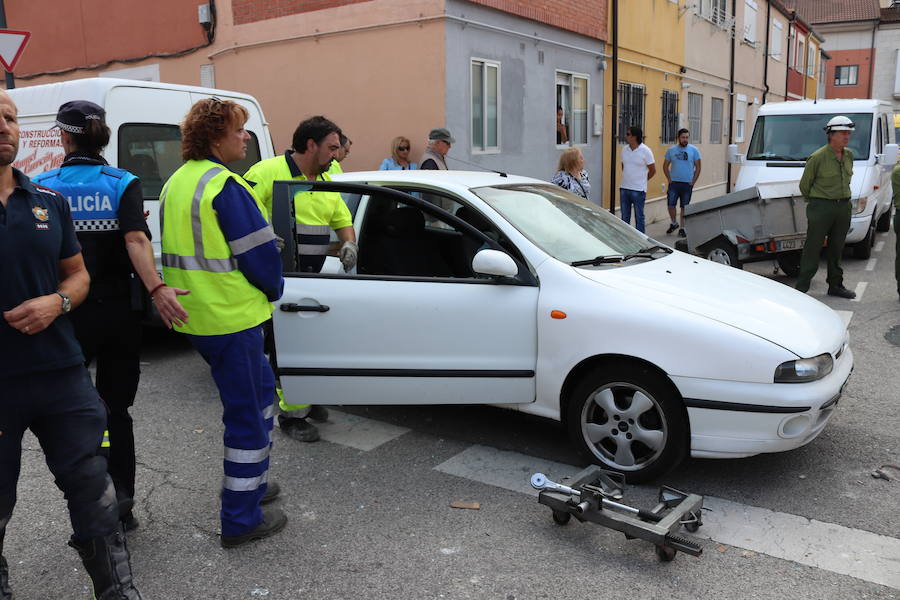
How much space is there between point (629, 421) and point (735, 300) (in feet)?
2.72

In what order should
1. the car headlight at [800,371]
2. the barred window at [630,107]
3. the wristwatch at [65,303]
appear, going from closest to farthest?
1. the wristwatch at [65,303]
2. the car headlight at [800,371]
3. the barred window at [630,107]

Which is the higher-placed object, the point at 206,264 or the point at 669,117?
the point at 669,117

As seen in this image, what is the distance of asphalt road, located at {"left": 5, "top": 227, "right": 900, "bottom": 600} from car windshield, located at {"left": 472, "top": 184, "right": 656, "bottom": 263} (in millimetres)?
1125

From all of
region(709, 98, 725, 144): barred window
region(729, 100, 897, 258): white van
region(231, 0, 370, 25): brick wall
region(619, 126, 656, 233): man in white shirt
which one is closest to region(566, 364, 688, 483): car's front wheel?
region(729, 100, 897, 258): white van

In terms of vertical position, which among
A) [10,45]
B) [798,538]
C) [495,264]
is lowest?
[798,538]

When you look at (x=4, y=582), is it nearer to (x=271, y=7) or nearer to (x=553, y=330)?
(x=553, y=330)

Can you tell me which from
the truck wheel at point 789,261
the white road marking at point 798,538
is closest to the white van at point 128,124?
the white road marking at point 798,538

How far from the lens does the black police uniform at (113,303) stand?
10.5 feet

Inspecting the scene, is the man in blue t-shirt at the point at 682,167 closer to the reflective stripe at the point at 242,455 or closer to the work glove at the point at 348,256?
the work glove at the point at 348,256

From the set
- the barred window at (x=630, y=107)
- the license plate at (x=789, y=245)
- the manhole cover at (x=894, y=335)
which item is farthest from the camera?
the barred window at (x=630, y=107)

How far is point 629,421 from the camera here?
3.90 m

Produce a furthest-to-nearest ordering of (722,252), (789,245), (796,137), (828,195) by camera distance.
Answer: (796,137), (722,252), (789,245), (828,195)

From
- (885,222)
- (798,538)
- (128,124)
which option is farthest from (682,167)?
(798,538)

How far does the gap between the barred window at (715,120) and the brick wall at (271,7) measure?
561 inches
